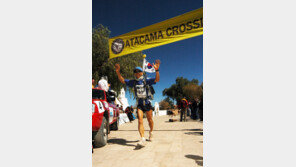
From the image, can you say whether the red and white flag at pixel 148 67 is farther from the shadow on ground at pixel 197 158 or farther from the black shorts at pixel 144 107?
the shadow on ground at pixel 197 158

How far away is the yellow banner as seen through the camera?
4199mm

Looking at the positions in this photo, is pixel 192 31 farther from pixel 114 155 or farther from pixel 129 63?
pixel 129 63

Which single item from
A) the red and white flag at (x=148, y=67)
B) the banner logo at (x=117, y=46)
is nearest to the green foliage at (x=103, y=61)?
the banner logo at (x=117, y=46)

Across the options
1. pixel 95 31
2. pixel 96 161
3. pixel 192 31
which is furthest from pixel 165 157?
pixel 95 31

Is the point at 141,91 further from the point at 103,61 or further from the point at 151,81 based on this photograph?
the point at 103,61

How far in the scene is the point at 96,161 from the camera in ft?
7.92

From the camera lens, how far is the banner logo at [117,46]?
5.13 meters

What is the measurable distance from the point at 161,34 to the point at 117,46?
1551mm

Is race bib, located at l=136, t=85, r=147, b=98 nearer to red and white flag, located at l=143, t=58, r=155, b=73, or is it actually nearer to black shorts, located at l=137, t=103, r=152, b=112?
black shorts, located at l=137, t=103, r=152, b=112

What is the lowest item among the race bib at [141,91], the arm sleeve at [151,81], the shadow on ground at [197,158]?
the shadow on ground at [197,158]

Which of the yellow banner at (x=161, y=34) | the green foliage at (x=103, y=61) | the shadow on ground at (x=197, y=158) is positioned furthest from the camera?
the green foliage at (x=103, y=61)

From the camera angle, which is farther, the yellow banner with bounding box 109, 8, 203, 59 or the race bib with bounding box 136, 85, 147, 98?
the yellow banner with bounding box 109, 8, 203, 59

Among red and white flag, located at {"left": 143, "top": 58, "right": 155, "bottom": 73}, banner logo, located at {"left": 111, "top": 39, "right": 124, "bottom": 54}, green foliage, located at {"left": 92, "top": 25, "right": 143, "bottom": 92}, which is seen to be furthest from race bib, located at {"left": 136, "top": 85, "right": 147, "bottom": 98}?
green foliage, located at {"left": 92, "top": 25, "right": 143, "bottom": 92}

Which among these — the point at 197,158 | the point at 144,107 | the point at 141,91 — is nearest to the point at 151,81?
the point at 141,91
